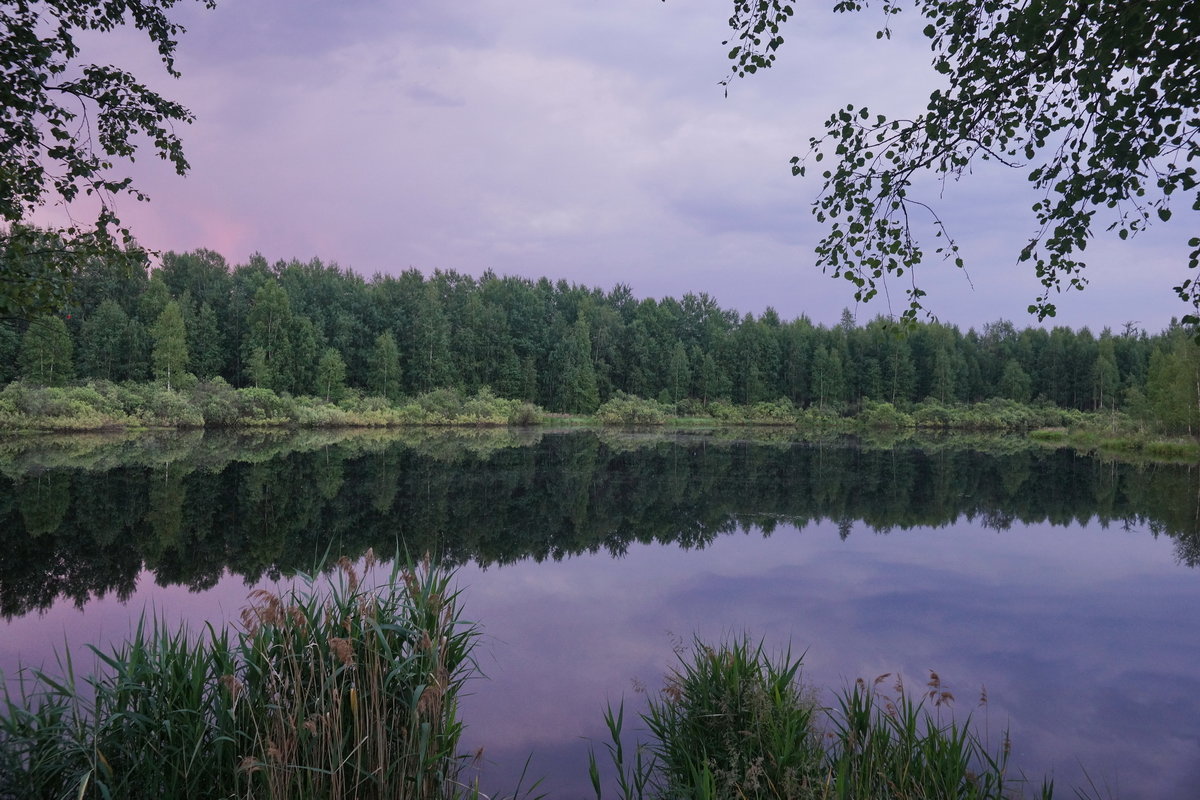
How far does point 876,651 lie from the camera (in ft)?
24.3

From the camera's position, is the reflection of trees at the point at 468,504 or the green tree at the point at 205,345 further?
the green tree at the point at 205,345

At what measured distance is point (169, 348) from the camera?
136ft

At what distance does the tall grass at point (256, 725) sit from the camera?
10.8 feet

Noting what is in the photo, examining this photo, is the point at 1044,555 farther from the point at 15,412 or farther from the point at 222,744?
the point at 15,412

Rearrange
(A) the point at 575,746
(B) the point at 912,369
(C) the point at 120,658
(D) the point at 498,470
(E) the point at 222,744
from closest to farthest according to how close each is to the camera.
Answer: (E) the point at 222,744, (C) the point at 120,658, (A) the point at 575,746, (D) the point at 498,470, (B) the point at 912,369

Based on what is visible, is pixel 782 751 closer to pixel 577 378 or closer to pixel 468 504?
pixel 468 504

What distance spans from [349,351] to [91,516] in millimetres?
45741

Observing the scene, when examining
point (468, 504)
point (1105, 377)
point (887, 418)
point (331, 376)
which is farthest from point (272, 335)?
point (1105, 377)

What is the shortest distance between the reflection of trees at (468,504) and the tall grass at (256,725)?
215 inches

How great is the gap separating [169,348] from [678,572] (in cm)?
4178

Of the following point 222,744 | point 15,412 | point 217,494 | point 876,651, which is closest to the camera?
point 222,744

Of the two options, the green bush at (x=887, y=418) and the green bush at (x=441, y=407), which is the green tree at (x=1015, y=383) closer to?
the green bush at (x=887, y=418)

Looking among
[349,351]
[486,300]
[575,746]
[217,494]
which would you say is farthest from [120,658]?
[486,300]

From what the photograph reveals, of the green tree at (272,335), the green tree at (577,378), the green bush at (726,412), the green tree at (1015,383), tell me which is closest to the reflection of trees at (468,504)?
the green tree at (272,335)
